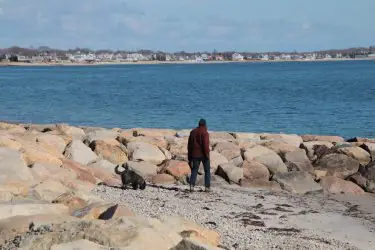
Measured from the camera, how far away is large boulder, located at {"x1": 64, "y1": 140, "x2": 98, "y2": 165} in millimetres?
15812

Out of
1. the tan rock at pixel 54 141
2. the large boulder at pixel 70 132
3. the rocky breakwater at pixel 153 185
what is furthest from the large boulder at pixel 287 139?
the tan rock at pixel 54 141

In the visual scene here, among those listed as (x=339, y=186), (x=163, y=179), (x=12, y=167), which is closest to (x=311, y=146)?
(x=339, y=186)

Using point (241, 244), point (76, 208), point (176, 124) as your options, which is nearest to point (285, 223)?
point (241, 244)

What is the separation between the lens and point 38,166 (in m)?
13.0

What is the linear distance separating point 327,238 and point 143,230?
4434 millimetres

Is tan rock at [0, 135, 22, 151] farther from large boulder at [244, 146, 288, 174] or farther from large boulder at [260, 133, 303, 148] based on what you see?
large boulder at [260, 133, 303, 148]

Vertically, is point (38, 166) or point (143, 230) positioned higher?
point (143, 230)

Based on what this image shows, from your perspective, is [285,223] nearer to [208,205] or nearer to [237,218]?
[237,218]

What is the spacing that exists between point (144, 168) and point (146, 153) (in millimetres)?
1439

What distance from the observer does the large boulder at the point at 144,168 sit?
15.1 meters

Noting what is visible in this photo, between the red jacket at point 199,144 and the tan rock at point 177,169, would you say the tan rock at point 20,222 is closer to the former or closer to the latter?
the red jacket at point 199,144

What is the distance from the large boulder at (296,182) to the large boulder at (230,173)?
0.83 metres

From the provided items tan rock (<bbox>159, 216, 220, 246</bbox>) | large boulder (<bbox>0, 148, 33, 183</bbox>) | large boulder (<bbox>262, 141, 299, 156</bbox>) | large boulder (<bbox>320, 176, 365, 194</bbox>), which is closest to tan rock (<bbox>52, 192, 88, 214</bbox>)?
tan rock (<bbox>159, 216, 220, 246</bbox>)

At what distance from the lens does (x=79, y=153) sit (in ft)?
52.6
